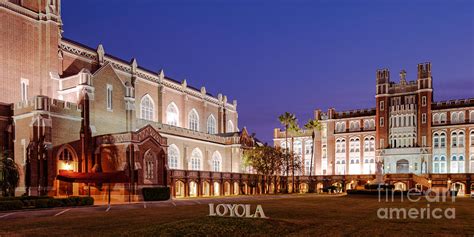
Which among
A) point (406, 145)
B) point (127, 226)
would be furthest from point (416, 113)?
point (127, 226)

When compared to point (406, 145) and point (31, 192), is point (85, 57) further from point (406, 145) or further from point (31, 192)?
point (406, 145)

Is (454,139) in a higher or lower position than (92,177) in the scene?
higher

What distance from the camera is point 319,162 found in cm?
10600

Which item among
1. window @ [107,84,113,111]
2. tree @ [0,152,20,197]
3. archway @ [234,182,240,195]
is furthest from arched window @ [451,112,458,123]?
tree @ [0,152,20,197]

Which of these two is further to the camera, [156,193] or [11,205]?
[156,193]

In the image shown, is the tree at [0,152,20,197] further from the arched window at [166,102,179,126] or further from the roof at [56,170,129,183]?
the arched window at [166,102,179,126]

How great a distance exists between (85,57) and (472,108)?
74859 mm

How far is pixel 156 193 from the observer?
47.7 m

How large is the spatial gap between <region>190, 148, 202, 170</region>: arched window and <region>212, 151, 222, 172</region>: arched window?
4500mm

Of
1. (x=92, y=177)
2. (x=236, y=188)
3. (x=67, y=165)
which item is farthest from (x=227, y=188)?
(x=92, y=177)

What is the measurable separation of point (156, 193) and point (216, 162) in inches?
1296

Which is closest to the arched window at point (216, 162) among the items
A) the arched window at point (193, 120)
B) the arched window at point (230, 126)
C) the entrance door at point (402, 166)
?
the arched window at point (193, 120)

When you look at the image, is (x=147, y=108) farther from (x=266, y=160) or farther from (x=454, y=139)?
(x=454, y=139)

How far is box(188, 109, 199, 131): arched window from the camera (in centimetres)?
8425
